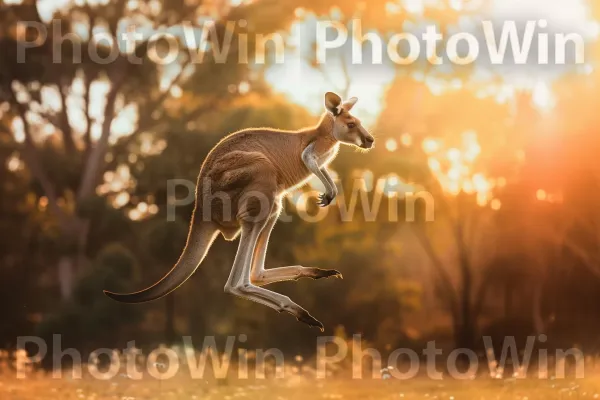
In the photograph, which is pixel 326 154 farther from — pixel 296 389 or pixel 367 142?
pixel 296 389

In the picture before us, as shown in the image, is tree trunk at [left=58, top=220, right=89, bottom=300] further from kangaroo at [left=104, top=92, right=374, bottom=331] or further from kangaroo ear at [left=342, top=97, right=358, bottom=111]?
kangaroo ear at [left=342, top=97, right=358, bottom=111]

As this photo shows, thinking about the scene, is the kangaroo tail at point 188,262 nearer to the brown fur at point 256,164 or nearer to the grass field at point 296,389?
the brown fur at point 256,164

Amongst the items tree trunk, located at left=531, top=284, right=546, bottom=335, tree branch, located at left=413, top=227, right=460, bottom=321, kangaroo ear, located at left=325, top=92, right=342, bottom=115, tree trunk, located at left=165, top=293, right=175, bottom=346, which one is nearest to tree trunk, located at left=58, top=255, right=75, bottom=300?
tree trunk, located at left=165, top=293, right=175, bottom=346

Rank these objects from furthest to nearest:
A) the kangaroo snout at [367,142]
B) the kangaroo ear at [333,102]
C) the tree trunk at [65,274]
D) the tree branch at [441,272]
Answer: the tree branch at [441,272] → the tree trunk at [65,274] → the kangaroo snout at [367,142] → the kangaroo ear at [333,102]

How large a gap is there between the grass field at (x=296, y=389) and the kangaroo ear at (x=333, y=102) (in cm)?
656

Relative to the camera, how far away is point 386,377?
13.3 meters

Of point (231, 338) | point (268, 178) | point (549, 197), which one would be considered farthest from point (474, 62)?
point (268, 178)

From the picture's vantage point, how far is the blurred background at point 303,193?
1531cm

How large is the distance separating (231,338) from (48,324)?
3208mm

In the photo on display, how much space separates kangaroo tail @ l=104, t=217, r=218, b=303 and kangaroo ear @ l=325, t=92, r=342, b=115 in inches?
37.9

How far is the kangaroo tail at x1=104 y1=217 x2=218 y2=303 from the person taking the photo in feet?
15.4

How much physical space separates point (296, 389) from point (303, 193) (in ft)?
10.6

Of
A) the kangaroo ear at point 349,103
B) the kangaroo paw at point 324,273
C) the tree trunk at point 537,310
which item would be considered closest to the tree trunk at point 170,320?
the tree trunk at point 537,310

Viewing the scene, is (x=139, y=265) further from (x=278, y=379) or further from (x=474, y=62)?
(x=474, y=62)
